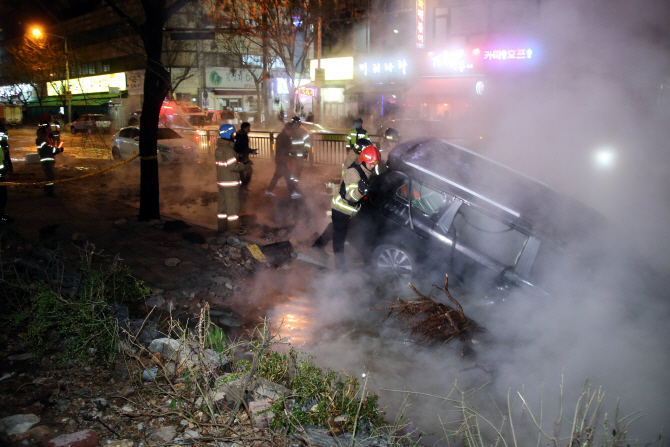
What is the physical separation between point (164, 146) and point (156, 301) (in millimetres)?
10135

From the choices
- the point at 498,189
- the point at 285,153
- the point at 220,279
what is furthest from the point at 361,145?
the point at 285,153

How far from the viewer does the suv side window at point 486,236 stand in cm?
415

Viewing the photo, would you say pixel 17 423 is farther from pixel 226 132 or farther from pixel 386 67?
pixel 386 67

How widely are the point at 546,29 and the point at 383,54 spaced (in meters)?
15.5

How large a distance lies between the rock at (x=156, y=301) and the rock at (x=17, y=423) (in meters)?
1.84

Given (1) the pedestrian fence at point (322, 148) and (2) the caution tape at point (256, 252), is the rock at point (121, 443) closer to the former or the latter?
(2) the caution tape at point (256, 252)

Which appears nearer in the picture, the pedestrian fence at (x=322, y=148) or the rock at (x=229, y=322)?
the rock at (x=229, y=322)

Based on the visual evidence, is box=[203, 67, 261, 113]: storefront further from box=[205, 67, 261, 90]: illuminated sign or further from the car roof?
the car roof

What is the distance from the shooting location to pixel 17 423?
97.9 inches

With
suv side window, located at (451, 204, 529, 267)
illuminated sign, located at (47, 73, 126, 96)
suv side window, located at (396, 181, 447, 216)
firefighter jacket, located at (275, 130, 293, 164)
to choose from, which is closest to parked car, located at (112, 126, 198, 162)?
firefighter jacket, located at (275, 130, 293, 164)

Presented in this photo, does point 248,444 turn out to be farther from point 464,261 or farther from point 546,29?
point 546,29

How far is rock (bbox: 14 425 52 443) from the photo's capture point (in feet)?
7.88

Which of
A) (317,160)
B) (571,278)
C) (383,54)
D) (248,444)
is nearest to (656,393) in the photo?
(571,278)

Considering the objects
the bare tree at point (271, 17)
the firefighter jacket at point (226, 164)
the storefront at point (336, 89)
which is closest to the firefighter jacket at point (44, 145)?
the firefighter jacket at point (226, 164)
